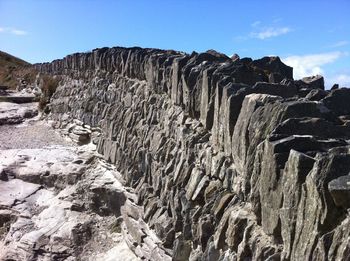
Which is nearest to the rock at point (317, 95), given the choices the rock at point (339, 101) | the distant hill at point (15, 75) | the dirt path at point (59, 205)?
the rock at point (339, 101)

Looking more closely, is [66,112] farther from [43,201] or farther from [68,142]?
[43,201]

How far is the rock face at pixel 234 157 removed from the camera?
210 inches

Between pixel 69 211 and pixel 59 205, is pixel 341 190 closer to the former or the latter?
pixel 69 211

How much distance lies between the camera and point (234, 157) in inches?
A: 313

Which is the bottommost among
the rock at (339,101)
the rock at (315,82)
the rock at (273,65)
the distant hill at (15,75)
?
the distant hill at (15,75)

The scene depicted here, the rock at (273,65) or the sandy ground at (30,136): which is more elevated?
the rock at (273,65)

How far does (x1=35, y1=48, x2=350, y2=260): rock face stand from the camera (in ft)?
17.5

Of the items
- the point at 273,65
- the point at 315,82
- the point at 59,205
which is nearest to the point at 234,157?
the point at 315,82

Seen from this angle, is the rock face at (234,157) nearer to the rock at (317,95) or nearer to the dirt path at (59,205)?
the rock at (317,95)

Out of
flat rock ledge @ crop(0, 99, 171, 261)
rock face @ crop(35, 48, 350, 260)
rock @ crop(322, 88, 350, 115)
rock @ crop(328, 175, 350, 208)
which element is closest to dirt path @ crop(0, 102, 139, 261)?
flat rock ledge @ crop(0, 99, 171, 261)

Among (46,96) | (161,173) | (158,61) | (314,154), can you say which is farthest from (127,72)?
(46,96)

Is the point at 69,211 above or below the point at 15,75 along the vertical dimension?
below

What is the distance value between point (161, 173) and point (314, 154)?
19.8 ft

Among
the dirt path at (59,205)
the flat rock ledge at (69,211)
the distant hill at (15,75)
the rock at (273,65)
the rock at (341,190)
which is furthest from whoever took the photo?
the distant hill at (15,75)
